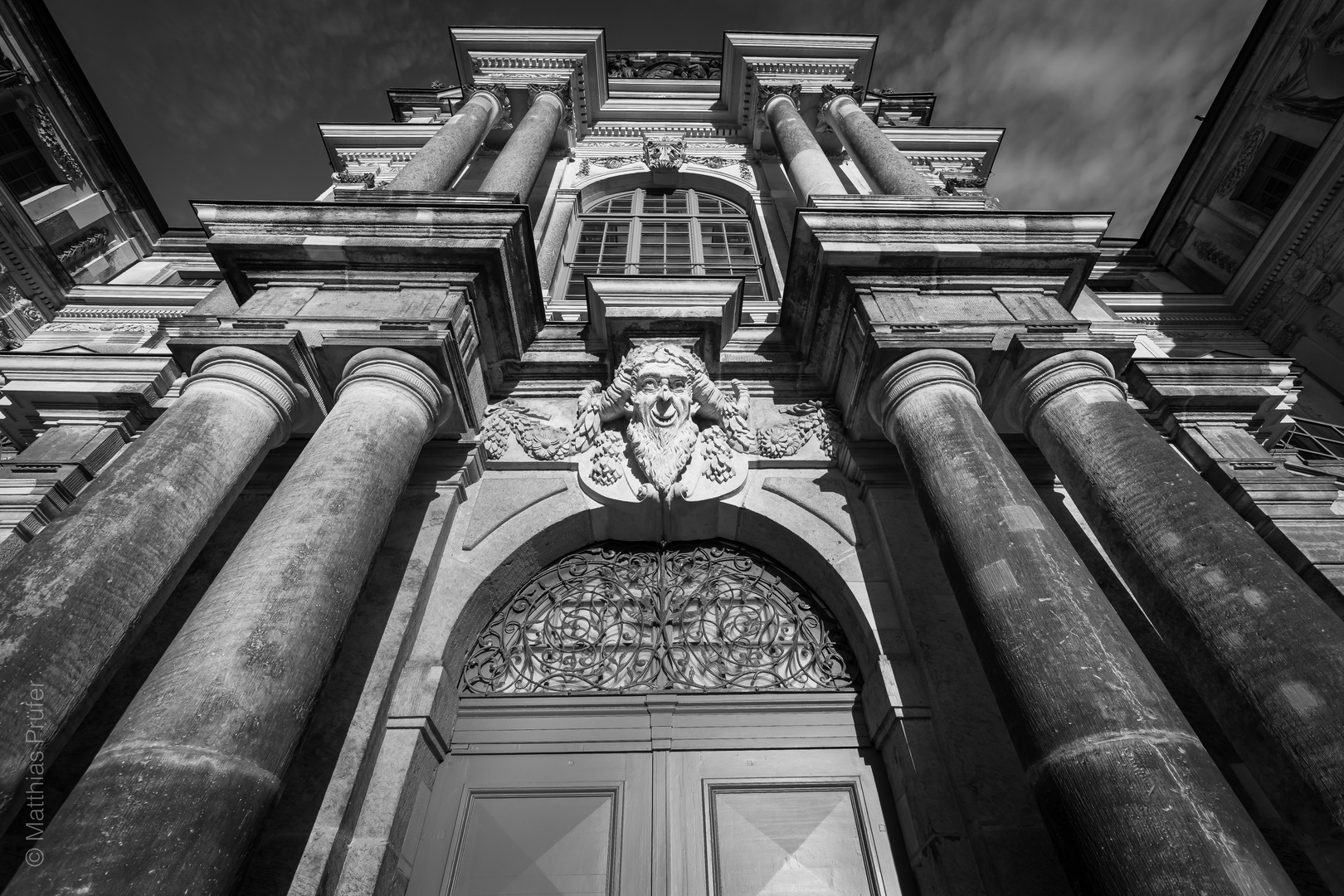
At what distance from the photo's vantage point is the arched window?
8633mm

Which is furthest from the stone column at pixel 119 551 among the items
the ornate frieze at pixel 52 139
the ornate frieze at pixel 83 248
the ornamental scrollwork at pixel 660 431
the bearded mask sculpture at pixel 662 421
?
the ornate frieze at pixel 52 139

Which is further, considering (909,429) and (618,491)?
(618,491)

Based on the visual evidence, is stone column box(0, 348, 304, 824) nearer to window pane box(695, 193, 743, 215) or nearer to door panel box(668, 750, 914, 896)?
door panel box(668, 750, 914, 896)

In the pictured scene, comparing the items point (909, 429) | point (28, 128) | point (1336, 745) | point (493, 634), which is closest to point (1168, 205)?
point (909, 429)

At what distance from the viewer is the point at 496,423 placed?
575cm

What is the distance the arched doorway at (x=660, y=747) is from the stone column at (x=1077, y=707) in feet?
4.77

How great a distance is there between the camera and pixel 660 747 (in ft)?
14.0

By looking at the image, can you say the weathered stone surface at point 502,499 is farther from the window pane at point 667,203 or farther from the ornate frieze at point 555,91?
the ornate frieze at point 555,91

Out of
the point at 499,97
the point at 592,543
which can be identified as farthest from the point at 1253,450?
the point at 499,97

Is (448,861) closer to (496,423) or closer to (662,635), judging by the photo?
(662,635)

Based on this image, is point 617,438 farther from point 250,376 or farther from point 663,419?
point 250,376

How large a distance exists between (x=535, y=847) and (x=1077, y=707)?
10.1ft

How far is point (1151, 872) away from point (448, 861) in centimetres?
349

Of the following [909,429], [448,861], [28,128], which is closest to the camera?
[448,861]
